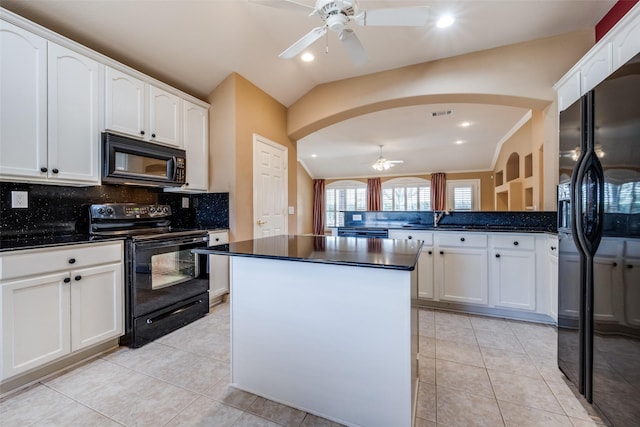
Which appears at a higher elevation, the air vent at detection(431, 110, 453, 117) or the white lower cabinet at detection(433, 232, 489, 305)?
the air vent at detection(431, 110, 453, 117)

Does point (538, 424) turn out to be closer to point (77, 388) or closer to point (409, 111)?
point (77, 388)

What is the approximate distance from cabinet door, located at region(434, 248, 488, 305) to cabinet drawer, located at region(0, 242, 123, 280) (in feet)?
9.92

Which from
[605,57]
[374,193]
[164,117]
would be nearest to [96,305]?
[164,117]

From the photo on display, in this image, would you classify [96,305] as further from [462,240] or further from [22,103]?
[462,240]

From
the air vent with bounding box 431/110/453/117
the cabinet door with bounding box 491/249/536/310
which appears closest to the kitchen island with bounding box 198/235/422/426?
the cabinet door with bounding box 491/249/536/310

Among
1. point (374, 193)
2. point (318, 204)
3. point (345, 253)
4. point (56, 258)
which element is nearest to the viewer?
point (345, 253)

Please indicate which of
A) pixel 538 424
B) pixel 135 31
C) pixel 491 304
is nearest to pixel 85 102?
pixel 135 31

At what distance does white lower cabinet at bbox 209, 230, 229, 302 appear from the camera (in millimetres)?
2934

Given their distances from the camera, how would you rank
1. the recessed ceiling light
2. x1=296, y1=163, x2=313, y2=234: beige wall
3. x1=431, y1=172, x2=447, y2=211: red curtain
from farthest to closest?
x1=296, y1=163, x2=313, y2=234: beige wall → x1=431, y1=172, x2=447, y2=211: red curtain → the recessed ceiling light

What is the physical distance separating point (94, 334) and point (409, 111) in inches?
196

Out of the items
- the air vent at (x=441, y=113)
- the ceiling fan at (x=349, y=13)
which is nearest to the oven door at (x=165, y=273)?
the ceiling fan at (x=349, y=13)

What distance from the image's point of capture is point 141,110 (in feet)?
8.31

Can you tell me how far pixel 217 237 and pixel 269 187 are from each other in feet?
3.44

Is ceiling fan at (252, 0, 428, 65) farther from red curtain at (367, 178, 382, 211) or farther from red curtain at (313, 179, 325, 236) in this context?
red curtain at (313, 179, 325, 236)
